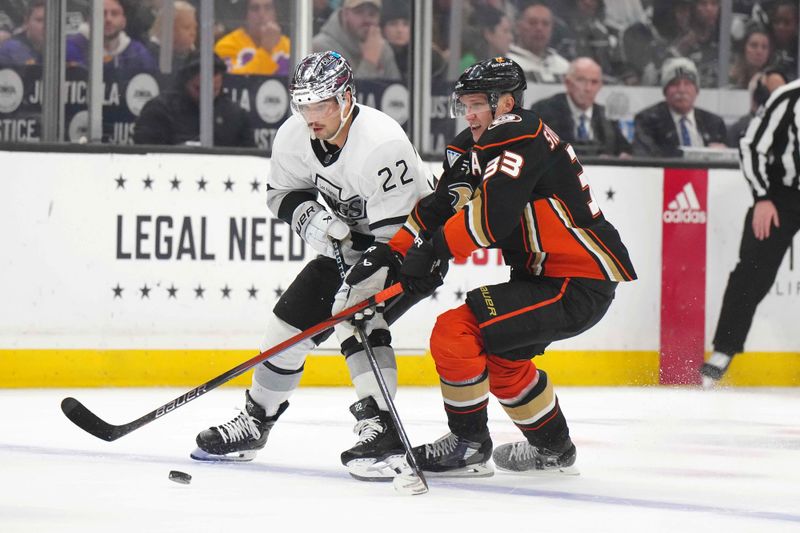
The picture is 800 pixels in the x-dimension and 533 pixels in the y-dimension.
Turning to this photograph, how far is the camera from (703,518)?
292 centimetres

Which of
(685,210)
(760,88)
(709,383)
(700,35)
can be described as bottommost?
(709,383)

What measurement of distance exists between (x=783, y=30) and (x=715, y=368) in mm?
1748

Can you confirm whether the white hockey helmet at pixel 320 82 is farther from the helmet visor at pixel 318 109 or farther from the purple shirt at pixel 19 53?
the purple shirt at pixel 19 53

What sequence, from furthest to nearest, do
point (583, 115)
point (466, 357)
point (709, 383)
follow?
point (583, 115) < point (709, 383) < point (466, 357)

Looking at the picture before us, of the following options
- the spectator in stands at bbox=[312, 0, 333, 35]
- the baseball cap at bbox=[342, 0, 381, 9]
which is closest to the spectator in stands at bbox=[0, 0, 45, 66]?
the spectator in stands at bbox=[312, 0, 333, 35]

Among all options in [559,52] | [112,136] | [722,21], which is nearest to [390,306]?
[112,136]

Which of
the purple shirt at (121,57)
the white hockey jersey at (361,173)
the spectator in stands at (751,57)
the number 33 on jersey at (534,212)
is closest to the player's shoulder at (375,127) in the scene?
the white hockey jersey at (361,173)

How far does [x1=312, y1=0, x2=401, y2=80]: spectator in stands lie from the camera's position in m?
5.84

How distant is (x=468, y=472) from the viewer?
11.2ft

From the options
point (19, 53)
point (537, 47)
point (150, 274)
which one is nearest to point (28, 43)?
point (19, 53)

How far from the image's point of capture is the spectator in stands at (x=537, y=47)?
6.15 m

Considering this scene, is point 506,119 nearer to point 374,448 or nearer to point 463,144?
point 463,144

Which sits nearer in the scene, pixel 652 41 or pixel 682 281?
pixel 682 281

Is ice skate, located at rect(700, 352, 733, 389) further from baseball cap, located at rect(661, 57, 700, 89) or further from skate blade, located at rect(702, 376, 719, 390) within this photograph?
baseball cap, located at rect(661, 57, 700, 89)
